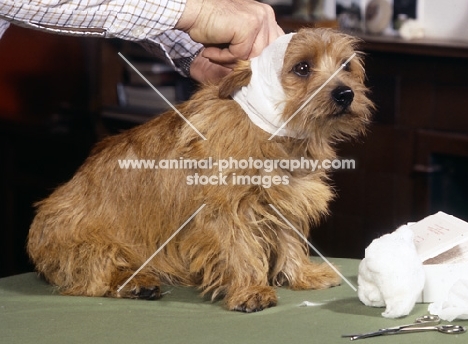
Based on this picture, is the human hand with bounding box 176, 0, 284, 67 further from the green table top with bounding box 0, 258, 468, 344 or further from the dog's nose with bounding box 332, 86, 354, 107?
the green table top with bounding box 0, 258, 468, 344

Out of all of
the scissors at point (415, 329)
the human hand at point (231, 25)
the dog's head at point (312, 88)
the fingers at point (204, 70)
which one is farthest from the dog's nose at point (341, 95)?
the scissors at point (415, 329)

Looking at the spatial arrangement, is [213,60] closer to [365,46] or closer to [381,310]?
[381,310]

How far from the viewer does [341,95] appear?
6.08 ft

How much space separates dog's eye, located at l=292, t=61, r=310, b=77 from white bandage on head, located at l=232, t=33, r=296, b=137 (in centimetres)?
4

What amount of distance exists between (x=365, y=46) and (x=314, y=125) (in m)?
1.62

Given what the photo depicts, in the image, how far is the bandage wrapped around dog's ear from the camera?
1.65 meters

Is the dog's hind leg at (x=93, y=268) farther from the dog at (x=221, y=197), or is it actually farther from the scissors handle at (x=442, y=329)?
the scissors handle at (x=442, y=329)

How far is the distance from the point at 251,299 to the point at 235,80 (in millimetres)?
445

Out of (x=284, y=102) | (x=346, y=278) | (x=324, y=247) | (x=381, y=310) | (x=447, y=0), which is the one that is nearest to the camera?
(x=381, y=310)

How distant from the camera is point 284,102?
1867 millimetres

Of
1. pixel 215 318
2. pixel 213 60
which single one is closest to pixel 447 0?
pixel 213 60

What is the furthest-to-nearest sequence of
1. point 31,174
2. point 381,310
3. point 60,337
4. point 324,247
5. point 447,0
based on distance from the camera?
point 31,174 → point 324,247 → point 447,0 → point 381,310 → point 60,337

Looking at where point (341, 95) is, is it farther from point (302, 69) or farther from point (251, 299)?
point (251, 299)

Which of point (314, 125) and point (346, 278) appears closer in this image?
point (314, 125)
